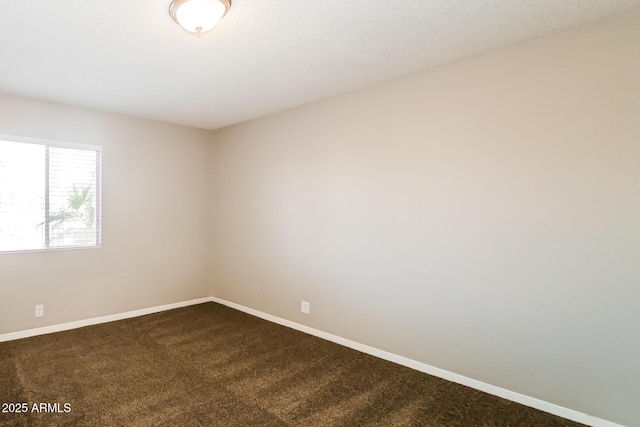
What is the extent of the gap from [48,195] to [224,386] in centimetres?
282

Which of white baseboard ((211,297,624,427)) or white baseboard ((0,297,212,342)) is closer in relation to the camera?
white baseboard ((211,297,624,427))

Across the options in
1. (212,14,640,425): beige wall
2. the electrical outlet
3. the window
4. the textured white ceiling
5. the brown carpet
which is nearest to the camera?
the textured white ceiling

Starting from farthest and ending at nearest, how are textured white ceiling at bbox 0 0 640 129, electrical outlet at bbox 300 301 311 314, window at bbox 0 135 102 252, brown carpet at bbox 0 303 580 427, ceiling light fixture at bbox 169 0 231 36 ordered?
electrical outlet at bbox 300 301 311 314
window at bbox 0 135 102 252
brown carpet at bbox 0 303 580 427
textured white ceiling at bbox 0 0 640 129
ceiling light fixture at bbox 169 0 231 36

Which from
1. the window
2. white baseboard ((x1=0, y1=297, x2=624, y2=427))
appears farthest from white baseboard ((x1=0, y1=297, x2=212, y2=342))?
the window

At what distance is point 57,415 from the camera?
2086 mm

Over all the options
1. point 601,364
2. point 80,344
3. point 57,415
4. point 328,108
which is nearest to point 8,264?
point 80,344

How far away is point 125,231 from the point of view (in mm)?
4086

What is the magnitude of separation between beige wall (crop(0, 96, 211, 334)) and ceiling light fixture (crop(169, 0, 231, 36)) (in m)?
2.63

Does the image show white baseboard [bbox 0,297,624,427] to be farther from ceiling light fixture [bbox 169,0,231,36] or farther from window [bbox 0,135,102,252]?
ceiling light fixture [bbox 169,0,231,36]

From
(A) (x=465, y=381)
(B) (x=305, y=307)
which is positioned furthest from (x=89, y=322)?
(A) (x=465, y=381)

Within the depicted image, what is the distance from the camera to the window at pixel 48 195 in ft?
10.9

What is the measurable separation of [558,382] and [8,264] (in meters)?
4.77

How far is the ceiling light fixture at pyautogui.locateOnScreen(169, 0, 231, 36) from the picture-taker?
175cm

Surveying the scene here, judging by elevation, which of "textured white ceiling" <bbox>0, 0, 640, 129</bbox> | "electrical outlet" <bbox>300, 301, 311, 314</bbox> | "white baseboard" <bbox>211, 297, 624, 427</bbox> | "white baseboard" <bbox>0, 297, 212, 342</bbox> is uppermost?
"textured white ceiling" <bbox>0, 0, 640, 129</bbox>
